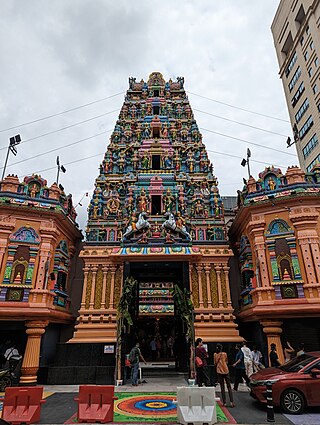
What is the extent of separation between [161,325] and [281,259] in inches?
596

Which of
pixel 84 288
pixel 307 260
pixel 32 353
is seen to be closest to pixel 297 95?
pixel 307 260

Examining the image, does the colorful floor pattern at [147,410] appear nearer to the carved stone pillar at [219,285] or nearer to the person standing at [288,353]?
the person standing at [288,353]

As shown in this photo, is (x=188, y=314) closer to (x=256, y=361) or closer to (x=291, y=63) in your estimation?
(x=256, y=361)

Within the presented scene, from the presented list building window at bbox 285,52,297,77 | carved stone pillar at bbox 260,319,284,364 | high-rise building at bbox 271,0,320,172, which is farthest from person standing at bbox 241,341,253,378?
building window at bbox 285,52,297,77

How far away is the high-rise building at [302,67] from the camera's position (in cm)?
3562

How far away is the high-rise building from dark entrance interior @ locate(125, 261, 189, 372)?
22522mm

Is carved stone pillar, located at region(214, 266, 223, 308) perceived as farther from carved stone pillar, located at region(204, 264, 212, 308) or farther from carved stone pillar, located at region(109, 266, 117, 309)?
carved stone pillar, located at region(109, 266, 117, 309)

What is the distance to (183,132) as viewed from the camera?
25859mm

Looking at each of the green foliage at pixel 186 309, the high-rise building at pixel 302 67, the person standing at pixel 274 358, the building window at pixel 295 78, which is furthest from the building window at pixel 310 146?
the green foliage at pixel 186 309

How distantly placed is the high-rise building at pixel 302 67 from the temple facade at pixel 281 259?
18.2 m

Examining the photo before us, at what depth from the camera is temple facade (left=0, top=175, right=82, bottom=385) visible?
15.8 meters

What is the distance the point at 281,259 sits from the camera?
1655cm

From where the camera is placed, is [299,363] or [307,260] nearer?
[299,363]

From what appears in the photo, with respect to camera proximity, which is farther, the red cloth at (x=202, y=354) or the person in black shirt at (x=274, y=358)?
the person in black shirt at (x=274, y=358)
